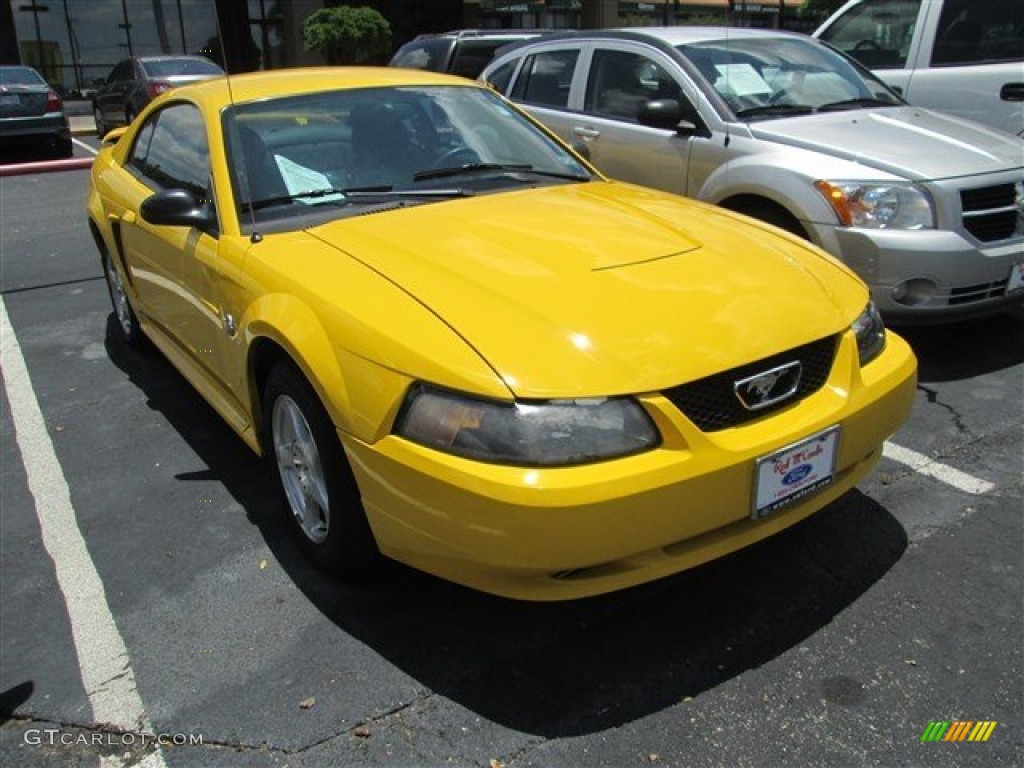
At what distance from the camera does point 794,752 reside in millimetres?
2193

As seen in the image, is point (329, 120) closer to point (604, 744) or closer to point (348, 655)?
point (348, 655)

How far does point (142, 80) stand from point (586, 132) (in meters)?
11.3

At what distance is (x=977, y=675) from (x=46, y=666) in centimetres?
269

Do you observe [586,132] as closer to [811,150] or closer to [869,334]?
[811,150]

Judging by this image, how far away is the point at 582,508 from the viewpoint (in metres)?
2.13

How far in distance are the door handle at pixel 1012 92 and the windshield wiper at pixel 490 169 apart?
382cm

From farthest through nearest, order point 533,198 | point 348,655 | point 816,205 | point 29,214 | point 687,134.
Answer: point 29,214, point 687,134, point 816,205, point 533,198, point 348,655

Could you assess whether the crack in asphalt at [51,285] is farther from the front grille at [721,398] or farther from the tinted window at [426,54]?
the front grille at [721,398]

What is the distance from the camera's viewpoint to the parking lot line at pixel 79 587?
246 centimetres

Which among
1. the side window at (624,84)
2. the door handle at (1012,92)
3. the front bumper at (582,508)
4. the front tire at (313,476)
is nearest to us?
the front bumper at (582,508)

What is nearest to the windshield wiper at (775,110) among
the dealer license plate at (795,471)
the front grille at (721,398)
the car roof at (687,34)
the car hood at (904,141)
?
the car hood at (904,141)

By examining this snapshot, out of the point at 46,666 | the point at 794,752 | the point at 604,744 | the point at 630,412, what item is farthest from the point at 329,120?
the point at 794,752

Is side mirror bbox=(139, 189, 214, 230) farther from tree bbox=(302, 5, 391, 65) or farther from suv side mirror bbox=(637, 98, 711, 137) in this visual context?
tree bbox=(302, 5, 391, 65)

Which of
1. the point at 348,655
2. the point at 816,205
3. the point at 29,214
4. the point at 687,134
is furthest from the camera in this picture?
the point at 29,214
